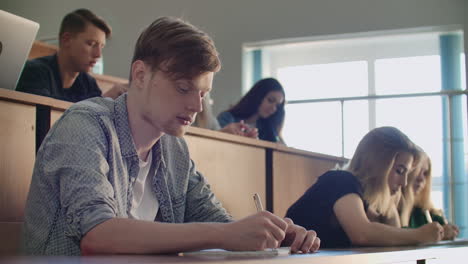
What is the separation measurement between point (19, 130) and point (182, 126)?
0.46 metres

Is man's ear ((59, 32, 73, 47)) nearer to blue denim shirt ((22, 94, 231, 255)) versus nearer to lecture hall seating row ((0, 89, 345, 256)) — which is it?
lecture hall seating row ((0, 89, 345, 256))

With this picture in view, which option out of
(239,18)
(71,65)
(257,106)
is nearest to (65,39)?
(71,65)

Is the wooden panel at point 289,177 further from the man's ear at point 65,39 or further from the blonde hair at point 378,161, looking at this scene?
the man's ear at point 65,39

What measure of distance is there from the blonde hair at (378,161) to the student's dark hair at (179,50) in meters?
1.10

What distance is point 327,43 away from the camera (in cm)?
580

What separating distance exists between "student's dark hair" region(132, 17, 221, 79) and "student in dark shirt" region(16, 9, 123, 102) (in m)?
1.21

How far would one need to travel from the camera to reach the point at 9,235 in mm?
1426

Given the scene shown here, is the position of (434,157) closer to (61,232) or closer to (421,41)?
(421,41)

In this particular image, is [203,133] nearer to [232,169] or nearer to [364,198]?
[232,169]

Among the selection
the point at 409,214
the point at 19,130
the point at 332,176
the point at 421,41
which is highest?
the point at 421,41

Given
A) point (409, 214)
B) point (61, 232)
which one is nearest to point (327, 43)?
point (409, 214)

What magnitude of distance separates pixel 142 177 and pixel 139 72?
212mm

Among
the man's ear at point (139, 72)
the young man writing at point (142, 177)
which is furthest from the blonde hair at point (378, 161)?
the man's ear at point (139, 72)

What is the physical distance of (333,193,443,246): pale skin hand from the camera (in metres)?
1.91
